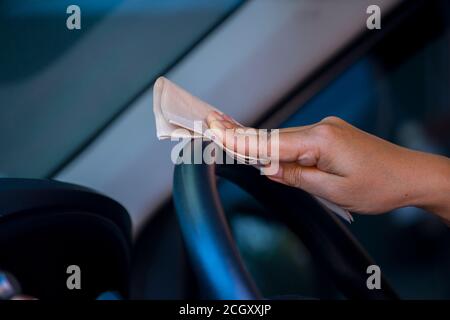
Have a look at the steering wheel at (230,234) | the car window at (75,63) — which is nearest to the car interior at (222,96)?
the car window at (75,63)

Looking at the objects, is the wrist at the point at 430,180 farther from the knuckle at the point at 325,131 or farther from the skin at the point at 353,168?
the knuckle at the point at 325,131

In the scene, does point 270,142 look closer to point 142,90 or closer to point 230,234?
point 230,234

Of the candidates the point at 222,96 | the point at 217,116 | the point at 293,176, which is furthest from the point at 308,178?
the point at 222,96

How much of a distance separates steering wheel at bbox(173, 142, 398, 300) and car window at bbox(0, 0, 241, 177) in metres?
0.36

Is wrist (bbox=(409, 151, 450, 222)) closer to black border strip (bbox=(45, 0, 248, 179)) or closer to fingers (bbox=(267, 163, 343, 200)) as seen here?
fingers (bbox=(267, 163, 343, 200))

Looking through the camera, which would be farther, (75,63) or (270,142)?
(75,63)

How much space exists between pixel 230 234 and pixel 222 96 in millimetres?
546

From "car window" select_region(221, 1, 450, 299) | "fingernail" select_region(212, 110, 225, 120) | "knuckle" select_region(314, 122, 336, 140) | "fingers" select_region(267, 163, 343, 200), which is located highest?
"car window" select_region(221, 1, 450, 299)

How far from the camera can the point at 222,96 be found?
100 cm

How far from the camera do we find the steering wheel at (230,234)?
46 centimetres

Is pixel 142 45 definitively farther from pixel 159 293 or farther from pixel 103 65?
pixel 159 293

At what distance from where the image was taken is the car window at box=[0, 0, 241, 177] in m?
0.89

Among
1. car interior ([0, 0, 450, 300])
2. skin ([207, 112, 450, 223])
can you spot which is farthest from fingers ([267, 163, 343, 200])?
car interior ([0, 0, 450, 300])

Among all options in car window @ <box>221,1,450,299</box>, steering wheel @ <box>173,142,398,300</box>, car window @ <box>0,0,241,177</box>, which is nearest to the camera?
steering wheel @ <box>173,142,398,300</box>
